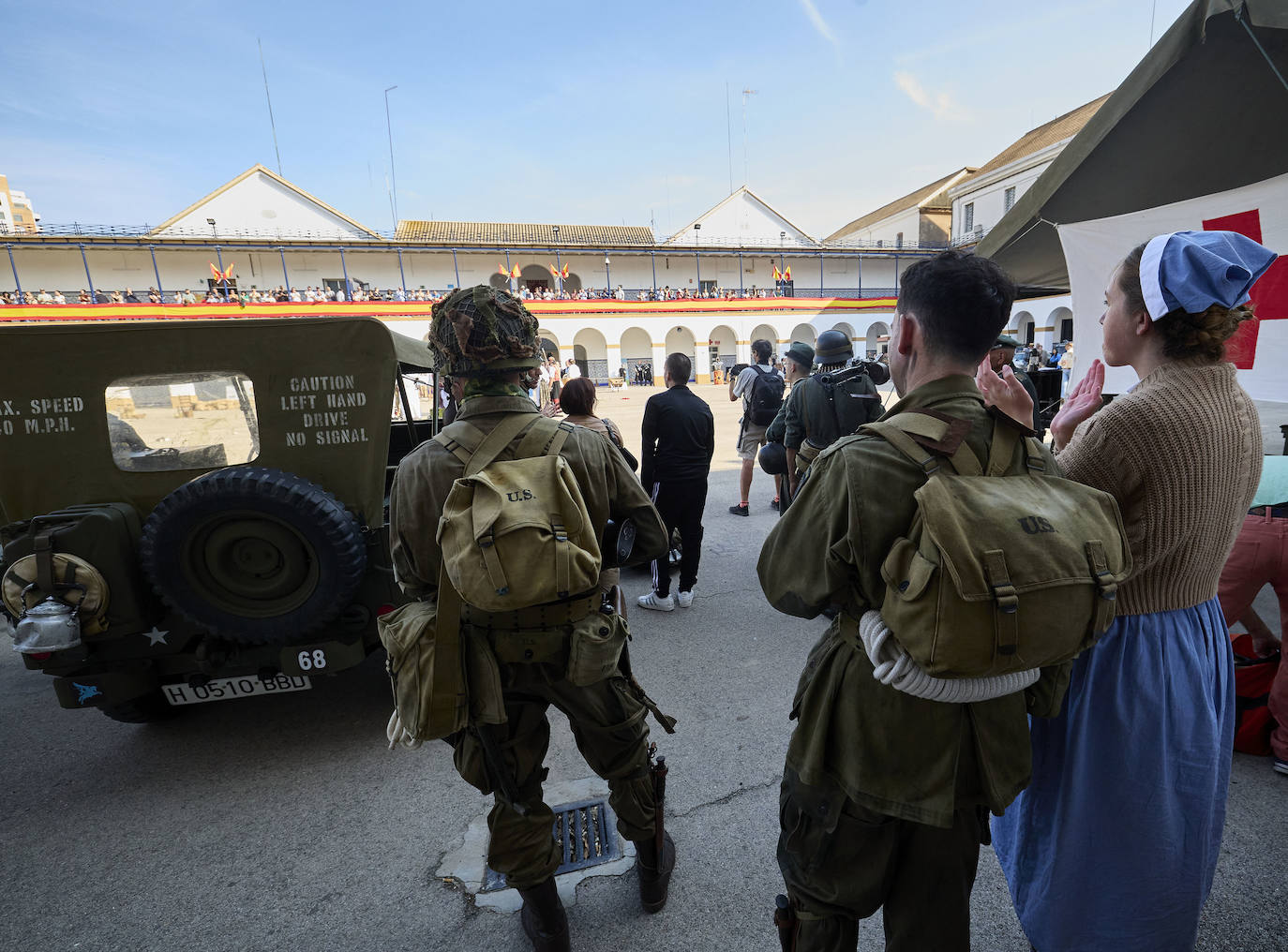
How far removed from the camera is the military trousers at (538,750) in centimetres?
189

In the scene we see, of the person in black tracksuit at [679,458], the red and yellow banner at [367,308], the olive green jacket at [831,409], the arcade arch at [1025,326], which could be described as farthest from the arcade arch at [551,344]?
the olive green jacket at [831,409]

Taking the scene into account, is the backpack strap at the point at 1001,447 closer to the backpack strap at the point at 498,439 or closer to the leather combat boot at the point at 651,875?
the backpack strap at the point at 498,439

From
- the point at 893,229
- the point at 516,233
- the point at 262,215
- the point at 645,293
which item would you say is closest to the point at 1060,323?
the point at 893,229

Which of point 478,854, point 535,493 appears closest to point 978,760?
point 535,493

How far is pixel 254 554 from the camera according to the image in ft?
9.41

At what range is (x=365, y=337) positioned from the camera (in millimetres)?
3131

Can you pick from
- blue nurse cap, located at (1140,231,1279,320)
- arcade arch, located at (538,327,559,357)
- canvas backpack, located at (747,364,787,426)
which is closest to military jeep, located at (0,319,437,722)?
blue nurse cap, located at (1140,231,1279,320)

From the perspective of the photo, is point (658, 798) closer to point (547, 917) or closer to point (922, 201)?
point (547, 917)

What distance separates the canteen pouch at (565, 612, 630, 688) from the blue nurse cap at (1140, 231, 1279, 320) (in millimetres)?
1681

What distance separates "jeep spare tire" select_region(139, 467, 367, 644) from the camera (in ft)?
8.83

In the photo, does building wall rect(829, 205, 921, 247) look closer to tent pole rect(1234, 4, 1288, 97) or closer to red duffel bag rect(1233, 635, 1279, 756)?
tent pole rect(1234, 4, 1288, 97)

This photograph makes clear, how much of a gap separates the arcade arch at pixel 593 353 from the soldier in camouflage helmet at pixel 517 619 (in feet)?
125

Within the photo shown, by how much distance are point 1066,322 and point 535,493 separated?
4547cm

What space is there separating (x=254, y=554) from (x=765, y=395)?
466 cm
